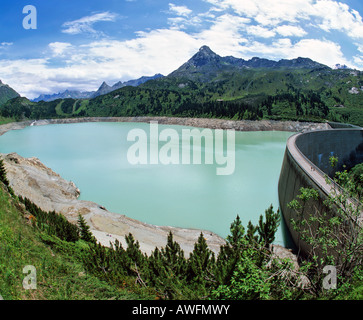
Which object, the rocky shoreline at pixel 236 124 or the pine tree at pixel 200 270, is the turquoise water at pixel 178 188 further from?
the rocky shoreline at pixel 236 124

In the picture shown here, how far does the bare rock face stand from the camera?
17.4 meters

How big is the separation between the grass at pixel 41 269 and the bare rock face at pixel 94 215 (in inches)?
131

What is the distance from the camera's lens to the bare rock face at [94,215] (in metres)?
17.4

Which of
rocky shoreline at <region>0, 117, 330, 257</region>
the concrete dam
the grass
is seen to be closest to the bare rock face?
rocky shoreline at <region>0, 117, 330, 257</region>

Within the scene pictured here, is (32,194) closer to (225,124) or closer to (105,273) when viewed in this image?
(105,273)

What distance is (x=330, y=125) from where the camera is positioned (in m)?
80.1

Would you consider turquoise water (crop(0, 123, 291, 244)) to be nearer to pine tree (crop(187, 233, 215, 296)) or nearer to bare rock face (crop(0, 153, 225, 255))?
bare rock face (crop(0, 153, 225, 255))

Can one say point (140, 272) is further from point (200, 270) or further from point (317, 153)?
point (317, 153)

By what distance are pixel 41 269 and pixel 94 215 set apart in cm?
1126

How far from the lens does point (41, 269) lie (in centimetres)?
924

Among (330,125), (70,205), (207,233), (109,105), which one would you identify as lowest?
(207,233)

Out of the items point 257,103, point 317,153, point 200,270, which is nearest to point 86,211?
point 200,270
